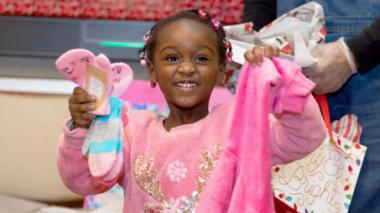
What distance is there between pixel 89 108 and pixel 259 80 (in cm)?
40

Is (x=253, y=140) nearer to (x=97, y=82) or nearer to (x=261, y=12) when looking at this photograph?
(x=97, y=82)

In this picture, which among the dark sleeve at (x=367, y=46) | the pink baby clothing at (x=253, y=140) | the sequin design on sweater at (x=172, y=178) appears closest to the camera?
the pink baby clothing at (x=253, y=140)

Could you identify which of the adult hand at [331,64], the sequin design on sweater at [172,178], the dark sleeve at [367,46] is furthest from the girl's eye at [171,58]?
the dark sleeve at [367,46]

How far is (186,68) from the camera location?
1126 mm

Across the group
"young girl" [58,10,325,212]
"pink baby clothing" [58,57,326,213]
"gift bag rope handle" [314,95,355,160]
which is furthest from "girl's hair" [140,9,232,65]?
"gift bag rope handle" [314,95,355,160]

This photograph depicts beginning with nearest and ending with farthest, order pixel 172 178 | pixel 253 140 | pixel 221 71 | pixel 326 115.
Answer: pixel 253 140 → pixel 172 178 → pixel 221 71 → pixel 326 115

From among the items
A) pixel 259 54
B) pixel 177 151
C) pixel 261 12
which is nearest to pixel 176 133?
pixel 177 151

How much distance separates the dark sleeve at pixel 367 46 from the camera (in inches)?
51.6

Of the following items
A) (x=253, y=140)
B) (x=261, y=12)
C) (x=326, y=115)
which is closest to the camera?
(x=253, y=140)

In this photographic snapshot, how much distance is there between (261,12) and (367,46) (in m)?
0.44

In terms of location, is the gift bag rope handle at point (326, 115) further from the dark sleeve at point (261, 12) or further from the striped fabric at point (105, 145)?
the striped fabric at point (105, 145)

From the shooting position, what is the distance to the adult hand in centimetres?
131

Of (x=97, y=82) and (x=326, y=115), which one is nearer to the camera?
(x=97, y=82)

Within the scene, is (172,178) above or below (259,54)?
below
